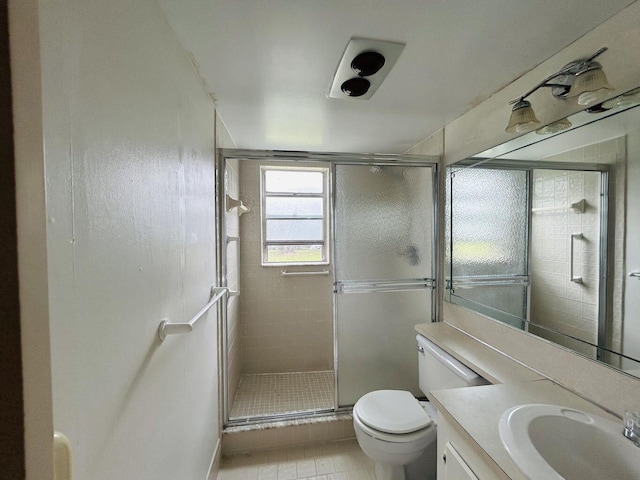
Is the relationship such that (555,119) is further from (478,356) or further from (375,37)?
(478,356)

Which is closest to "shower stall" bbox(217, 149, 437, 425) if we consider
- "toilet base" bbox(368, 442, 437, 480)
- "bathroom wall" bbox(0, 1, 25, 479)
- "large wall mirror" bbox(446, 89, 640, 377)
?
"large wall mirror" bbox(446, 89, 640, 377)

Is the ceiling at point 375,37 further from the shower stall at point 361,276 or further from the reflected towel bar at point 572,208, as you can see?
the reflected towel bar at point 572,208

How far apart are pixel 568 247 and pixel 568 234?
55mm

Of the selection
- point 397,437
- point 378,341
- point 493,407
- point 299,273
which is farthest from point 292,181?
point 493,407

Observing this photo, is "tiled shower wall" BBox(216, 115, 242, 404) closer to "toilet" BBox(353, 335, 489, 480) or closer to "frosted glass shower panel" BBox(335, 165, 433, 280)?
"frosted glass shower panel" BBox(335, 165, 433, 280)

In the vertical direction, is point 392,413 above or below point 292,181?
below

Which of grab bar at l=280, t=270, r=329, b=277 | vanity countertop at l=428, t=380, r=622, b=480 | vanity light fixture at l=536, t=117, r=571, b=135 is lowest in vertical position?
vanity countertop at l=428, t=380, r=622, b=480

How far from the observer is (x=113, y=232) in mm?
642

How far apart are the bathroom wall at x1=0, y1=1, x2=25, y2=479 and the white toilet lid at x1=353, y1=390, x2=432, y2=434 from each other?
1486 millimetres

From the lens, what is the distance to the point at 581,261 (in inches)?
41.6

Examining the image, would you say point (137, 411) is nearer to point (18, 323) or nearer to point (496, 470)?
point (18, 323)

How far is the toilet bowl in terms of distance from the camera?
4.33 feet

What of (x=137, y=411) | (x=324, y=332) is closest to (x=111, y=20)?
(x=137, y=411)

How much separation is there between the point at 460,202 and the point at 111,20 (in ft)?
6.18
